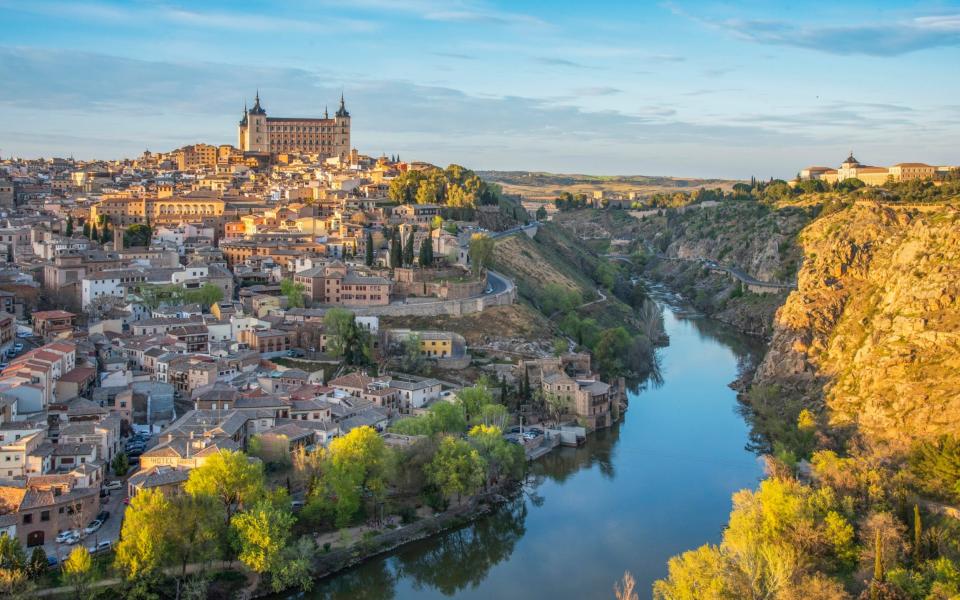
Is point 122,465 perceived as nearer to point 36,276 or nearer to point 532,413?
point 532,413

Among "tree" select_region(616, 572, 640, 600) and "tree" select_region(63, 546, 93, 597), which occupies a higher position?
"tree" select_region(63, 546, 93, 597)

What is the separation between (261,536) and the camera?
55.7 ft

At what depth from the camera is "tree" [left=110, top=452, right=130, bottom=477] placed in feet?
64.6

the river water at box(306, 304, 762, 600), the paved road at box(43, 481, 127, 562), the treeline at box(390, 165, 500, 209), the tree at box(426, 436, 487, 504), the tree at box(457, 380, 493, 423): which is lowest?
the river water at box(306, 304, 762, 600)

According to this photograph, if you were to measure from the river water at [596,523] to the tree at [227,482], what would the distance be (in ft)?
6.93

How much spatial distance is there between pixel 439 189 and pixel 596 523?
30.1 m

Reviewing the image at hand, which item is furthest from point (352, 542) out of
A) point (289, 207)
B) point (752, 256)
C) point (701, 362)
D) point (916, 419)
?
point (752, 256)

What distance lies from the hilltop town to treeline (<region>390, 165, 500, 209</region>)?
0.43ft

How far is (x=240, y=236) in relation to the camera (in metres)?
40.2

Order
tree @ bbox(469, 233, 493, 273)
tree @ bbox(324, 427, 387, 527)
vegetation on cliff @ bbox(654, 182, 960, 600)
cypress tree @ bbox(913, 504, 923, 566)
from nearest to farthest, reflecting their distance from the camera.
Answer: vegetation on cliff @ bbox(654, 182, 960, 600), cypress tree @ bbox(913, 504, 923, 566), tree @ bbox(324, 427, 387, 527), tree @ bbox(469, 233, 493, 273)

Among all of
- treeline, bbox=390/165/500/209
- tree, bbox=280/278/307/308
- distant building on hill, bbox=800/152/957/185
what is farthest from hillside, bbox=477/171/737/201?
tree, bbox=280/278/307/308

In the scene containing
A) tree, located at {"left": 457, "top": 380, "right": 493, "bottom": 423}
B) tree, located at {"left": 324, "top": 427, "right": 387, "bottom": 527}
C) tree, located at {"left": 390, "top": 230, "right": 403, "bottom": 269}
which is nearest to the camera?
tree, located at {"left": 324, "top": 427, "right": 387, "bottom": 527}

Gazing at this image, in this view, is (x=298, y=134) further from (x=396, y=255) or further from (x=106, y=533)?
(x=106, y=533)

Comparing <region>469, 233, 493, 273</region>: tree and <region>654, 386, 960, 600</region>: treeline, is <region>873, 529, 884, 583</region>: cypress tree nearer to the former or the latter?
<region>654, 386, 960, 600</region>: treeline
